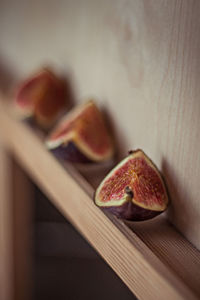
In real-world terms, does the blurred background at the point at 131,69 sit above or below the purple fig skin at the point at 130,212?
above

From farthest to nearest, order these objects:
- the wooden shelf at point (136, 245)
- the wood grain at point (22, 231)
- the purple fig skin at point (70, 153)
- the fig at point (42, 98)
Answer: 1. the wood grain at point (22, 231)
2. the fig at point (42, 98)
3. the purple fig skin at point (70, 153)
4. the wooden shelf at point (136, 245)

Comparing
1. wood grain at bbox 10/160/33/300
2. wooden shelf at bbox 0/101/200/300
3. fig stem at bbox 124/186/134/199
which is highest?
fig stem at bbox 124/186/134/199

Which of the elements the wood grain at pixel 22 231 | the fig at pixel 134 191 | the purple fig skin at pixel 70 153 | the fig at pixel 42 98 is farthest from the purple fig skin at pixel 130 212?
the wood grain at pixel 22 231

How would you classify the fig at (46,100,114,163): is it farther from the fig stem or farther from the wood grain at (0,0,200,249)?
the fig stem

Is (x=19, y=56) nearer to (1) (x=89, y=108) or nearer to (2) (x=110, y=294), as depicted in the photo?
(1) (x=89, y=108)

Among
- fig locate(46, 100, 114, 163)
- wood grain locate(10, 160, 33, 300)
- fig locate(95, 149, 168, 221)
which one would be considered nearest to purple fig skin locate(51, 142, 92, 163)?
fig locate(46, 100, 114, 163)

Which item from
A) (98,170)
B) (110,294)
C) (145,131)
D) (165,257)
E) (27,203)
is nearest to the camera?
(165,257)

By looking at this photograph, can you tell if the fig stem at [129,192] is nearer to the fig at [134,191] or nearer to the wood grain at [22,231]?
the fig at [134,191]

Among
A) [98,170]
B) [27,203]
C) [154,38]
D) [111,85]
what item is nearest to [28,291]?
[27,203]
